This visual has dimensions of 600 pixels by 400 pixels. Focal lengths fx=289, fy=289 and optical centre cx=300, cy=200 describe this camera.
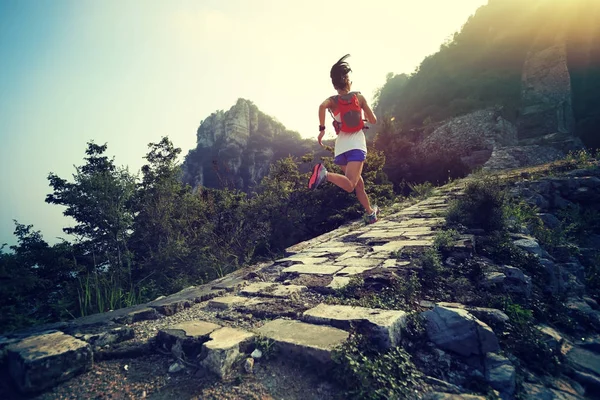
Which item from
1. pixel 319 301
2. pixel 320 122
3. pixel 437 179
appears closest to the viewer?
pixel 319 301

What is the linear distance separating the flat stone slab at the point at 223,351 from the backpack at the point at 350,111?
107 inches

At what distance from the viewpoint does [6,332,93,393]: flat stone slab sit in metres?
1.37

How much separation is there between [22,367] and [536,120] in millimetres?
26436

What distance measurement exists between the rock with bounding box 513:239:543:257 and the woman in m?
1.90

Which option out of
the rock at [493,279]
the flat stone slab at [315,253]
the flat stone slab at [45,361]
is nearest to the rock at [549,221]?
the rock at [493,279]

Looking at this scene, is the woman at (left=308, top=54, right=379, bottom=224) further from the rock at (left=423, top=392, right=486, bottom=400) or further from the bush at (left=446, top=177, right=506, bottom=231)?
the rock at (left=423, top=392, right=486, bottom=400)

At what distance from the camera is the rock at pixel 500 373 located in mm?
1422

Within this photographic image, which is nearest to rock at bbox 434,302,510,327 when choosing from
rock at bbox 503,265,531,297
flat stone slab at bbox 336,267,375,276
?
rock at bbox 503,265,531,297

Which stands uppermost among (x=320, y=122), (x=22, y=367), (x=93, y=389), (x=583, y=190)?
(x=320, y=122)

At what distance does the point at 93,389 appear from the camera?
142 centimetres

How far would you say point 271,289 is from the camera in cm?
269

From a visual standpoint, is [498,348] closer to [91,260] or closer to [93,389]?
[93,389]

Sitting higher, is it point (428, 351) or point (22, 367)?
point (22, 367)

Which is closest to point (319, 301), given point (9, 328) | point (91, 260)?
point (9, 328)
